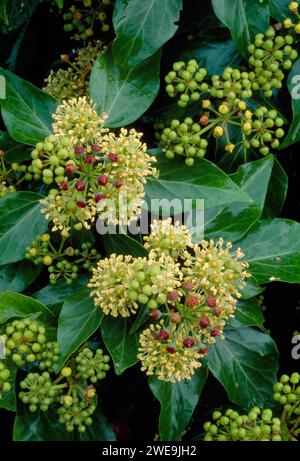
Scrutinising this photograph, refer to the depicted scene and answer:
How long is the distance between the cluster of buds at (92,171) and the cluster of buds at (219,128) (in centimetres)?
23

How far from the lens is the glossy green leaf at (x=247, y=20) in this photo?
270 cm

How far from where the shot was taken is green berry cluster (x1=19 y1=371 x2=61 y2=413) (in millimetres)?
2553

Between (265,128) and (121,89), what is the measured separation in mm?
585

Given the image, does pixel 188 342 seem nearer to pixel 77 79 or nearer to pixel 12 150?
pixel 12 150

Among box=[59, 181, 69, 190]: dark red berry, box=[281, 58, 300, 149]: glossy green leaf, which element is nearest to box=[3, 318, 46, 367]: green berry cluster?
box=[59, 181, 69, 190]: dark red berry

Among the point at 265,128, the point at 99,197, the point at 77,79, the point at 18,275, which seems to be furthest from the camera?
the point at 77,79

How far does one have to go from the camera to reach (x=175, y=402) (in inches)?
106

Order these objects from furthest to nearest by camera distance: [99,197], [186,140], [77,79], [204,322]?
[77,79], [186,140], [99,197], [204,322]

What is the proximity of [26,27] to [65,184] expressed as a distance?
4.25 feet

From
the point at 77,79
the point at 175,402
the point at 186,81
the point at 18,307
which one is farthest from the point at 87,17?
the point at 175,402

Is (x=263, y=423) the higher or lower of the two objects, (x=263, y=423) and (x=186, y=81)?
the lower

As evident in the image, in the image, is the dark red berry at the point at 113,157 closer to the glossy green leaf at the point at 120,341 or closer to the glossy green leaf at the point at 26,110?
the glossy green leaf at the point at 26,110

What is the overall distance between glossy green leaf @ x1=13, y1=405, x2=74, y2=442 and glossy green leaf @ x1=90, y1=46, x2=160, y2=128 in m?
1.18

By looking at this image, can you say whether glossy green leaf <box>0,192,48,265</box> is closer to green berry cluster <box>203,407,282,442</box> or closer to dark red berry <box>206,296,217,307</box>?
dark red berry <box>206,296,217,307</box>
